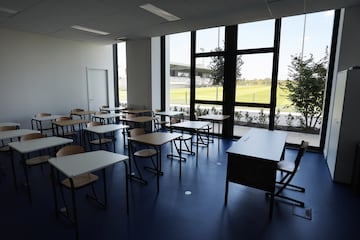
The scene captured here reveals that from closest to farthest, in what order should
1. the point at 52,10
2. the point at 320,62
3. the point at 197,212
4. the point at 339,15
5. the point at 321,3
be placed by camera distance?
1. the point at 197,212
2. the point at 321,3
3. the point at 52,10
4. the point at 339,15
5. the point at 320,62

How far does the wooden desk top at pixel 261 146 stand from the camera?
263cm

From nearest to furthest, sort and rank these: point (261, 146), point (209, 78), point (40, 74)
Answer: point (261, 146), point (40, 74), point (209, 78)

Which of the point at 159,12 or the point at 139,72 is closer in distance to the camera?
the point at 159,12

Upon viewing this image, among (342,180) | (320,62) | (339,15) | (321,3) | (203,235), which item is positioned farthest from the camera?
(320,62)

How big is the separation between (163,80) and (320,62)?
15.2 ft

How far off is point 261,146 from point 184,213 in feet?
4.67

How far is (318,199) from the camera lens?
Answer: 301 centimetres

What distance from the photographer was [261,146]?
2988mm

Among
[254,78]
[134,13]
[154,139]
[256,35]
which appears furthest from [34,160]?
[256,35]

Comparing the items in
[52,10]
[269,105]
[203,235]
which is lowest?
[203,235]

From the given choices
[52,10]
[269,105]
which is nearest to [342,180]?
[269,105]

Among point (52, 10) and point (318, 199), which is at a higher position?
point (52, 10)

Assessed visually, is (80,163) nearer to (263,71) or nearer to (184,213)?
(184,213)

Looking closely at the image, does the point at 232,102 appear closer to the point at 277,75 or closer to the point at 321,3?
the point at 277,75
